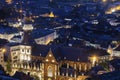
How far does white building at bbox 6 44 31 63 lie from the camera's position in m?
76.2

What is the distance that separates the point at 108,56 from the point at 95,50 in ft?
8.12

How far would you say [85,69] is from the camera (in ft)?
225

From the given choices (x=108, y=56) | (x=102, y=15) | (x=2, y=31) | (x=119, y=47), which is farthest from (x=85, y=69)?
(x=102, y=15)

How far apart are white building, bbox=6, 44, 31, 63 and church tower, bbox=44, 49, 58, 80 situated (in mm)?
7066

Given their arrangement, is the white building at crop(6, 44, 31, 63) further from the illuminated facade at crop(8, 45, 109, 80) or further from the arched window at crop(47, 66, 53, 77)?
the arched window at crop(47, 66, 53, 77)

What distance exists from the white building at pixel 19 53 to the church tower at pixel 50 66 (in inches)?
278

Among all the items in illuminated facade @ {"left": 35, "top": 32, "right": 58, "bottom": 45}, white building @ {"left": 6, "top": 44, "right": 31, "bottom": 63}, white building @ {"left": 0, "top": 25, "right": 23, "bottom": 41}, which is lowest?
white building @ {"left": 0, "top": 25, "right": 23, "bottom": 41}

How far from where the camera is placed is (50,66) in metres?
69.1

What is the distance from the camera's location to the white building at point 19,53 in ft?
250

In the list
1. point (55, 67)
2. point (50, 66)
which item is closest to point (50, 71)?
point (50, 66)

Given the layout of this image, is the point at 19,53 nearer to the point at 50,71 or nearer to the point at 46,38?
the point at 50,71

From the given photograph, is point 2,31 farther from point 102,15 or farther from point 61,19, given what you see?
point 102,15

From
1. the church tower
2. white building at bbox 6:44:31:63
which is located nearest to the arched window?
the church tower

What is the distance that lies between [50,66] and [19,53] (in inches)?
430
